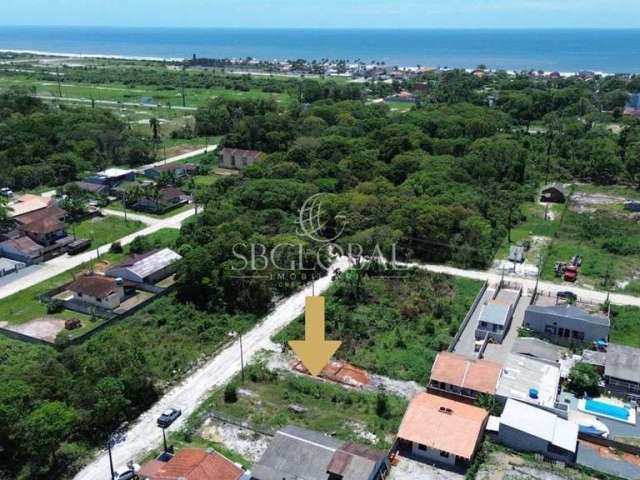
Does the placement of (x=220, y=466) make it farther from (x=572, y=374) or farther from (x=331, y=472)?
(x=572, y=374)

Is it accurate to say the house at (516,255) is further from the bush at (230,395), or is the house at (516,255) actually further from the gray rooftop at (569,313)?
the bush at (230,395)

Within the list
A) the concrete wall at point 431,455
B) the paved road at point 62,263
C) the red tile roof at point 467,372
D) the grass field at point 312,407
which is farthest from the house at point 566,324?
the paved road at point 62,263

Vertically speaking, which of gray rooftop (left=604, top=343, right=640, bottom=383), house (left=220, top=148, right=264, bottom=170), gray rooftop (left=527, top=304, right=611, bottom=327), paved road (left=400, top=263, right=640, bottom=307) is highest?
house (left=220, top=148, right=264, bottom=170)

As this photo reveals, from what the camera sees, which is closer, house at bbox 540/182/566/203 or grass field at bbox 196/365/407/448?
grass field at bbox 196/365/407/448

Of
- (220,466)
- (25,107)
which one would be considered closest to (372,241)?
(220,466)

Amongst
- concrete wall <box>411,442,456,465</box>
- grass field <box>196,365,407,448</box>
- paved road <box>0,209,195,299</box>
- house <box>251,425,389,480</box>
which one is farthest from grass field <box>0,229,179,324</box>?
concrete wall <box>411,442,456,465</box>

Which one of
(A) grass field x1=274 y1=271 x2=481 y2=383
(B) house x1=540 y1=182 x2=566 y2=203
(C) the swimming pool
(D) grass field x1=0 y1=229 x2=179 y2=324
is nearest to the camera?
(C) the swimming pool

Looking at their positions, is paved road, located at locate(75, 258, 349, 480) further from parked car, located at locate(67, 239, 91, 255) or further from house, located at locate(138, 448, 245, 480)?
parked car, located at locate(67, 239, 91, 255)
